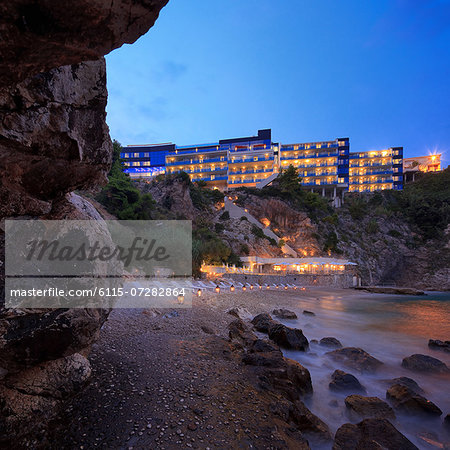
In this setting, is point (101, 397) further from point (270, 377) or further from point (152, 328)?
point (152, 328)

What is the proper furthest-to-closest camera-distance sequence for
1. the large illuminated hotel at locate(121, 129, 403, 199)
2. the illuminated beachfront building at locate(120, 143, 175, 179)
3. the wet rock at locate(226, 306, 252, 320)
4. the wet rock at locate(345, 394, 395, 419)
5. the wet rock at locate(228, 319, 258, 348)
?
the illuminated beachfront building at locate(120, 143, 175, 179) → the large illuminated hotel at locate(121, 129, 403, 199) → the wet rock at locate(226, 306, 252, 320) → the wet rock at locate(228, 319, 258, 348) → the wet rock at locate(345, 394, 395, 419)

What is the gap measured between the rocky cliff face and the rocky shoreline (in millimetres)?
587

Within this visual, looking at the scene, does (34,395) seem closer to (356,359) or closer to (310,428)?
(310,428)

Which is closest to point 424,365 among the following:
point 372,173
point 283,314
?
point 283,314

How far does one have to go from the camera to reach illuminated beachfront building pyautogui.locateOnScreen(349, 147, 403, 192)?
75.2 m

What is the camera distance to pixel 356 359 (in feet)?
31.0

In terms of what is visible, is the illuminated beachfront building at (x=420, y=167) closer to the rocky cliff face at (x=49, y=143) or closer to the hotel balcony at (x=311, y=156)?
the hotel balcony at (x=311, y=156)

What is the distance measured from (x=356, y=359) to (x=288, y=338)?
2.53 m

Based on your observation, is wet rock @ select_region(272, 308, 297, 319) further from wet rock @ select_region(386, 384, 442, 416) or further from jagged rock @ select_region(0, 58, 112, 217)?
jagged rock @ select_region(0, 58, 112, 217)

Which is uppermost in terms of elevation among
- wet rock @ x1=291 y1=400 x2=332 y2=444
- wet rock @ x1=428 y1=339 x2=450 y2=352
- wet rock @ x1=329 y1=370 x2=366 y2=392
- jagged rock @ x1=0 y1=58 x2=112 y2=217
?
jagged rock @ x1=0 y1=58 x2=112 y2=217

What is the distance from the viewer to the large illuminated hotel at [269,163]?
68188 millimetres

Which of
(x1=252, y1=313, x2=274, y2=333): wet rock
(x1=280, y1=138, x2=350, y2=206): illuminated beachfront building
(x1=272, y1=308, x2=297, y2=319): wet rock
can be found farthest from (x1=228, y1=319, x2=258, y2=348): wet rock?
(x1=280, y1=138, x2=350, y2=206): illuminated beachfront building

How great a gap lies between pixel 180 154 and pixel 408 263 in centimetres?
6300

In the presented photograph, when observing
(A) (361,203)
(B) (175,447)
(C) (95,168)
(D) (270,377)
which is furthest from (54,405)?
(A) (361,203)
